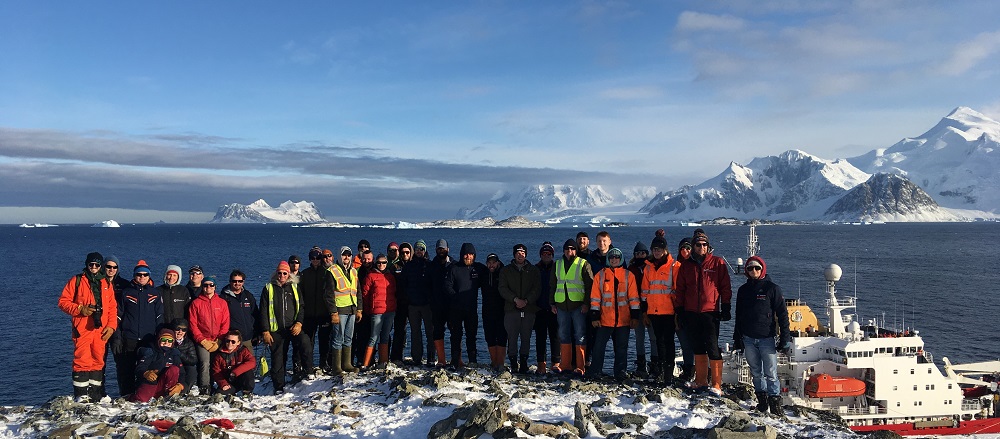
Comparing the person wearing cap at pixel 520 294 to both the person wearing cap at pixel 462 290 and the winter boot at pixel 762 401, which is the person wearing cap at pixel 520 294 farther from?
the winter boot at pixel 762 401

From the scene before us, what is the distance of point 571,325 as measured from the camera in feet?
33.4

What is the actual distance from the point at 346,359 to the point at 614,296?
15.7 feet

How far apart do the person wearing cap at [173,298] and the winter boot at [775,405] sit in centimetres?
896

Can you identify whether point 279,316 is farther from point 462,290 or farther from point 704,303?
point 704,303

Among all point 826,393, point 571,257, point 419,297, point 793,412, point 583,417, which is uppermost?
point 571,257

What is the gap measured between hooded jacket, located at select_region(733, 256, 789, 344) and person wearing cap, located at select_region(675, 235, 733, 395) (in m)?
0.44

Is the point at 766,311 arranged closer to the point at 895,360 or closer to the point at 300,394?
the point at 300,394

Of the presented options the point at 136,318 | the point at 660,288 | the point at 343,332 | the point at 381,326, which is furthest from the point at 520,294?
the point at 136,318

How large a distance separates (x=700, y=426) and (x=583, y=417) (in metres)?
1.60

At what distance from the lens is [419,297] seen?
35.2 feet

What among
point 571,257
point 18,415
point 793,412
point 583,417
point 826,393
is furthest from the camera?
point 826,393

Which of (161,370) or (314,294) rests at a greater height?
(314,294)

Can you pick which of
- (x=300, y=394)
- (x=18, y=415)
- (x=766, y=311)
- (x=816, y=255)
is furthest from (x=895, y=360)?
(x=816, y=255)

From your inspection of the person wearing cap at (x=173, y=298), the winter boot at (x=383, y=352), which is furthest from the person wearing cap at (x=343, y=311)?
the person wearing cap at (x=173, y=298)
